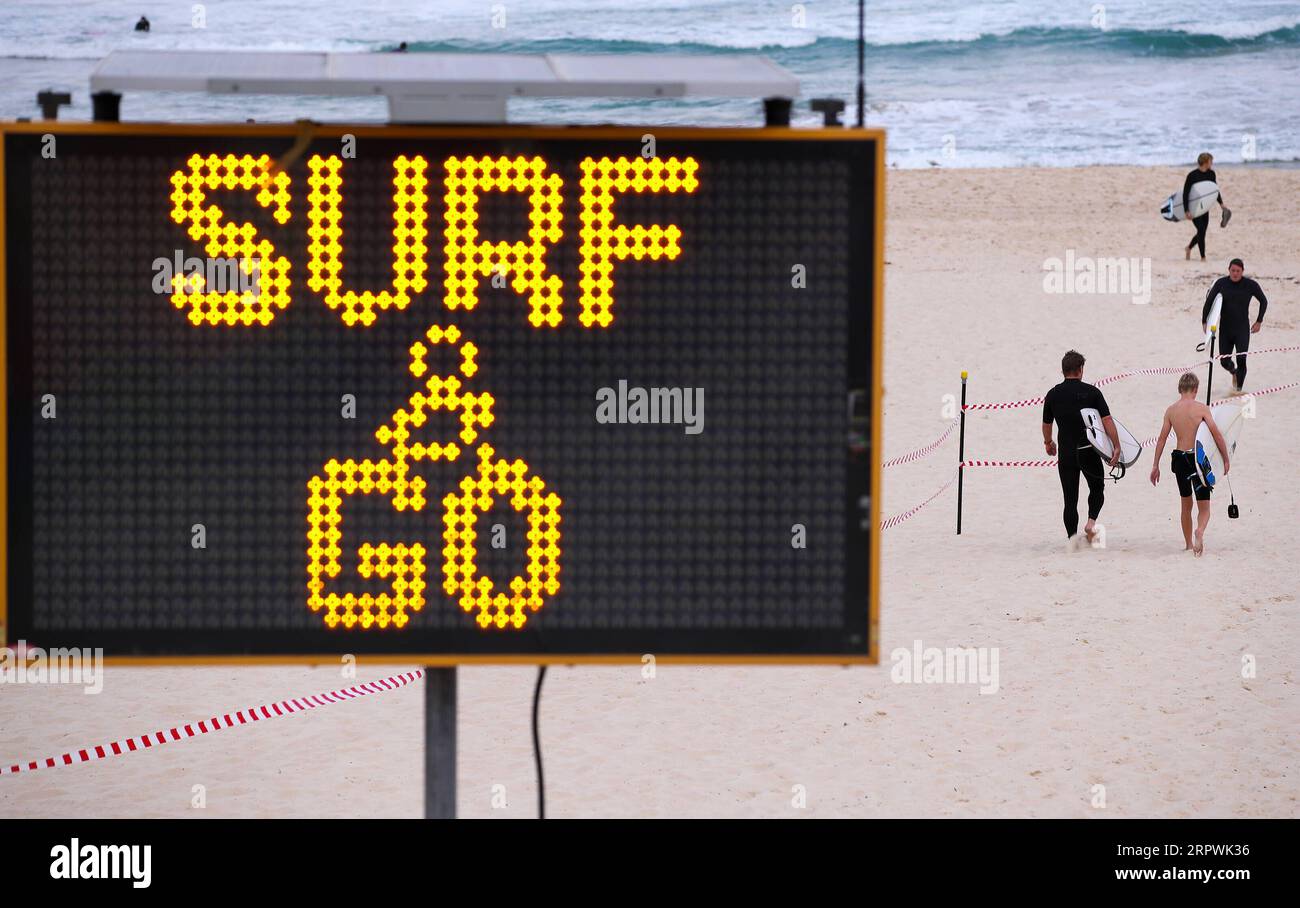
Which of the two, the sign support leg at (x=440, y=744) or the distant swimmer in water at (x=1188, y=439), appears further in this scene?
the distant swimmer in water at (x=1188, y=439)

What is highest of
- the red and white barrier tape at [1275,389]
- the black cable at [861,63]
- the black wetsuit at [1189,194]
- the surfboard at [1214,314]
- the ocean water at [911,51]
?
the ocean water at [911,51]

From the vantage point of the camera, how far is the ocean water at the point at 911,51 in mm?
58656

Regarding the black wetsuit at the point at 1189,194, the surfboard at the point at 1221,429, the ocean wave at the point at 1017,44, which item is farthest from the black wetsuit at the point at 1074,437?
the ocean wave at the point at 1017,44

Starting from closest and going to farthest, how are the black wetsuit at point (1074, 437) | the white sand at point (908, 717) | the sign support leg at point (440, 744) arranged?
the sign support leg at point (440, 744)
the white sand at point (908, 717)
the black wetsuit at point (1074, 437)

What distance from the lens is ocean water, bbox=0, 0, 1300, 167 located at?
58.7 m

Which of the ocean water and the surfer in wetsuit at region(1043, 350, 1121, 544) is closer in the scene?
the surfer in wetsuit at region(1043, 350, 1121, 544)

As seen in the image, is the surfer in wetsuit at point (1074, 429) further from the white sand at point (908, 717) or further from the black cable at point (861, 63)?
the black cable at point (861, 63)

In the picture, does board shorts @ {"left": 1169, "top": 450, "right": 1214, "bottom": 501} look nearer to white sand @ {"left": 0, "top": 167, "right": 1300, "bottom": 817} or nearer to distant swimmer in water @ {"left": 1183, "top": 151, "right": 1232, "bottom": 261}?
white sand @ {"left": 0, "top": 167, "right": 1300, "bottom": 817}

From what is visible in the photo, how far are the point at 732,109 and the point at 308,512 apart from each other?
194 feet

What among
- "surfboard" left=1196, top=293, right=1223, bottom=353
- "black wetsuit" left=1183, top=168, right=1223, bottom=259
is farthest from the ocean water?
"surfboard" left=1196, top=293, right=1223, bottom=353

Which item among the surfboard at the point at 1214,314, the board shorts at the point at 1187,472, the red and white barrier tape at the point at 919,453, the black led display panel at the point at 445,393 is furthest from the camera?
the surfboard at the point at 1214,314

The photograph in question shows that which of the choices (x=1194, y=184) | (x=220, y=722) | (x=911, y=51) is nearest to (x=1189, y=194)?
(x=1194, y=184)

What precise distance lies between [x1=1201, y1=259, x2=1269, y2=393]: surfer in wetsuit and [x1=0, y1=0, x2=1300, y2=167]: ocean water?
33.2 m
